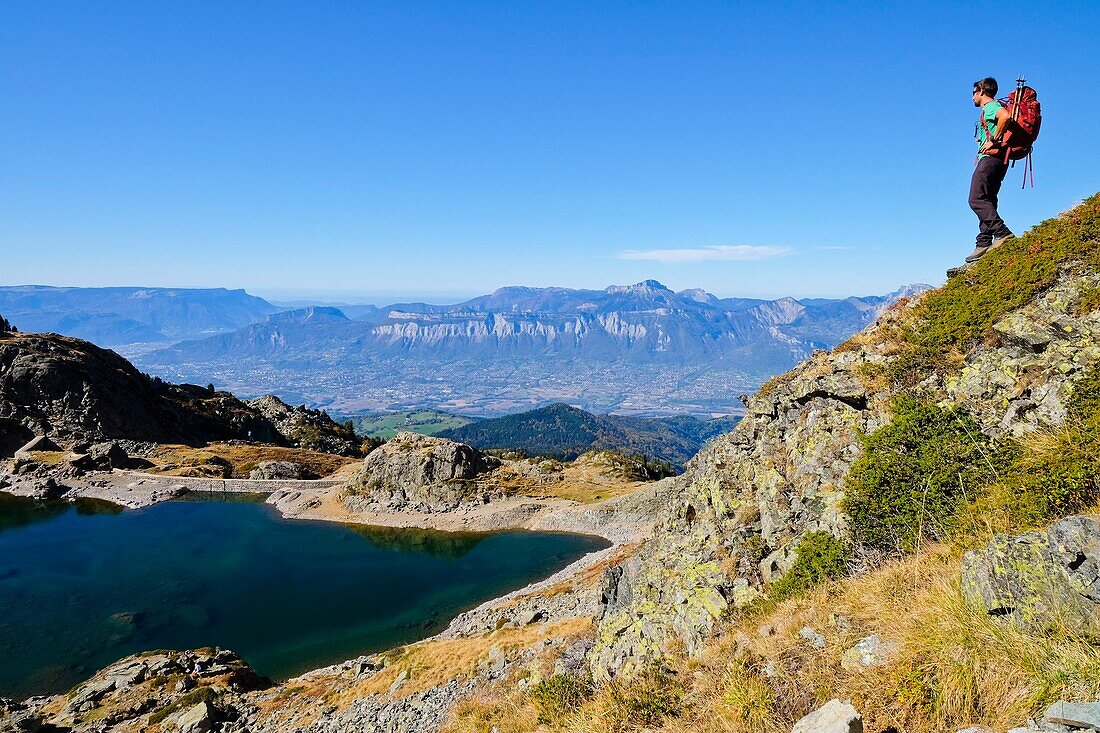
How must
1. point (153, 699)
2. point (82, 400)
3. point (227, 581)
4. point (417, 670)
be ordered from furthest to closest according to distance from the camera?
point (82, 400), point (227, 581), point (153, 699), point (417, 670)

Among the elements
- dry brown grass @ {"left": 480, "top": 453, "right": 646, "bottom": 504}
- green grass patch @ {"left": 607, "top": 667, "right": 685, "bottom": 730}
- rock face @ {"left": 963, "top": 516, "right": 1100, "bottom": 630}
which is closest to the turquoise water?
dry brown grass @ {"left": 480, "top": 453, "right": 646, "bottom": 504}

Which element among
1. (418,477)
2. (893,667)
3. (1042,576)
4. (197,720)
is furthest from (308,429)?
(1042,576)

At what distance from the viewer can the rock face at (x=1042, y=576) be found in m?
6.43

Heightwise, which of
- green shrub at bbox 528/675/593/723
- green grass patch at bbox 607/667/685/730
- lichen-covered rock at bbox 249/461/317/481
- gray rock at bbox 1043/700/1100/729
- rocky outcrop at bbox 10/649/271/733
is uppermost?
gray rock at bbox 1043/700/1100/729

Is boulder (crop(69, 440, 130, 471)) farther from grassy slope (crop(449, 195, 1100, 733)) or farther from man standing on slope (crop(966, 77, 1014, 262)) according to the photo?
man standing on slope (crop(966, 77, 1014, 262))

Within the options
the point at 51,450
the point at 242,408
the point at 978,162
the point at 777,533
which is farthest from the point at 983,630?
the point at 242,408

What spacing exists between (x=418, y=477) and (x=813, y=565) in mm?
72726

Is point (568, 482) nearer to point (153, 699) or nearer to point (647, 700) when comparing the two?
point (153, 699)

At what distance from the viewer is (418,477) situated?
7975 centimetres

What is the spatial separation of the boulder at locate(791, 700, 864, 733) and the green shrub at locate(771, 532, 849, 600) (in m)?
5.29

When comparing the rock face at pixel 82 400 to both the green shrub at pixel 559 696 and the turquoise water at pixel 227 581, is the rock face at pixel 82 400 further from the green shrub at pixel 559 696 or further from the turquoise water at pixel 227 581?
the green shrub at pixel 559 696

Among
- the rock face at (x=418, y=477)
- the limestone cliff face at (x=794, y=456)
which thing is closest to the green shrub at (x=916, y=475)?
the limestone cliff face at (x=794, y=456)

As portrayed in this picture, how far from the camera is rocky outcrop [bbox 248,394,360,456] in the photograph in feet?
400

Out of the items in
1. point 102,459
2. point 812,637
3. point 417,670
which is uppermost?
point 812,637
